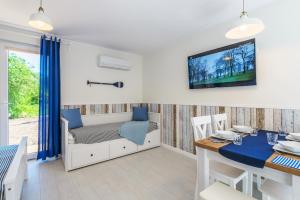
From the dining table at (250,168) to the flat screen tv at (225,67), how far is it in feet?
3.89

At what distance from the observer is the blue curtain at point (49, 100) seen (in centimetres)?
267

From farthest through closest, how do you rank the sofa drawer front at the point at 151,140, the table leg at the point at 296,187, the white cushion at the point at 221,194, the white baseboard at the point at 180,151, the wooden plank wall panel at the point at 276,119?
the sofa drawer front at the point at 151,140 → the white baseboard at the point at 180,151 → the wooden plank wall panel at the point at 276,119 → the white cushion at the point at 221,194 → the table leg at the point at 296,187

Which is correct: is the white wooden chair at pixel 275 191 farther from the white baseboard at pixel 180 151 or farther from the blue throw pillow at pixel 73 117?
the blue throw pillow at pixel 73 117

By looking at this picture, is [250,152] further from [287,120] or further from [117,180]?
[117,180]

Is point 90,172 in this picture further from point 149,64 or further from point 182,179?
point 149,64

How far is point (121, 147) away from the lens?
2932 mm

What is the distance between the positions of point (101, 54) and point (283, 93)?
3.26 metres

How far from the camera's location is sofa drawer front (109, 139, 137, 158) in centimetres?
282

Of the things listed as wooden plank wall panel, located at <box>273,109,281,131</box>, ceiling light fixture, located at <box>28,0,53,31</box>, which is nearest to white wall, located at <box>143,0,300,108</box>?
wooden plank wall panel, located at <box>273,109,281,131</box>

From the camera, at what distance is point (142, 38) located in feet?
9.93

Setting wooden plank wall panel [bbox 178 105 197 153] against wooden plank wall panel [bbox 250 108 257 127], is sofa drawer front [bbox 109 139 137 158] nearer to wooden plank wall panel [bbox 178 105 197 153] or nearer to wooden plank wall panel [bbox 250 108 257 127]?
wooden plank wall panel [bbox 178 105 197 153]

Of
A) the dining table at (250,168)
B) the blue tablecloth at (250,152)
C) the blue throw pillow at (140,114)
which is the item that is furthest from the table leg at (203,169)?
the blue throw pillow at (140,114)

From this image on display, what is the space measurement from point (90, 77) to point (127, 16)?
1.62 meters

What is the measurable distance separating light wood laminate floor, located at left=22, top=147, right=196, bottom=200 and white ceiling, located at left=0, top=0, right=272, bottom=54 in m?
2.28
